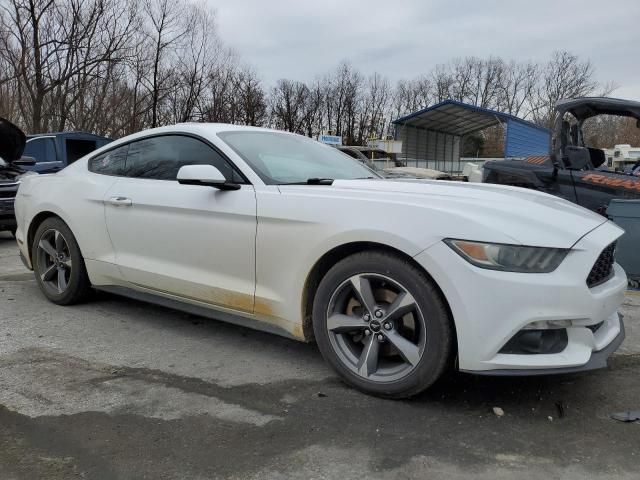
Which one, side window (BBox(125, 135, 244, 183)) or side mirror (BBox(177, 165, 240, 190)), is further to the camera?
side window (BBox(125, 135, 244, 183))

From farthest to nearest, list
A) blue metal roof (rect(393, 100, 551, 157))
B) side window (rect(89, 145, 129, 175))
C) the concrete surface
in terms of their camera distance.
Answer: blue metal roof (rect(393, 100, 551, 157)) < side window (rect(89, 145, 129, 175)) < the concrete surface

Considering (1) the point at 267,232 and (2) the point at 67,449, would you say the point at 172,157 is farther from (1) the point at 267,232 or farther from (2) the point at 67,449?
(2) the point at 67,449

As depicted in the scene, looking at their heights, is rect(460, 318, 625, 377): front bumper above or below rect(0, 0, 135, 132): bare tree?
below

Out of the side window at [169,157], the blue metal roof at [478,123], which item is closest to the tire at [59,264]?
the side window at [169,157]

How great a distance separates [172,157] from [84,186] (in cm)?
93

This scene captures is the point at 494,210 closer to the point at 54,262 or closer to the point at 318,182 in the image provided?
the point at 318,182

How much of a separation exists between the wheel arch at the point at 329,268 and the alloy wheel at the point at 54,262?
234 cm

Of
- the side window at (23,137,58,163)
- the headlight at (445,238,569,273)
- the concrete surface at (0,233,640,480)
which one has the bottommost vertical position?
the concrete surface at (0,233,640,480)

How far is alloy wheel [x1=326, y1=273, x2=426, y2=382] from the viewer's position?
2.70m

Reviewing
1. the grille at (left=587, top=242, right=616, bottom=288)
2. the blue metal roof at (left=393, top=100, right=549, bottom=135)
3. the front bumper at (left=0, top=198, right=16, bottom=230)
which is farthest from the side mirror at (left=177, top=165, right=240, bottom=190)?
the blue metal roof at (left=393, top=100, right=549, bottom=135)

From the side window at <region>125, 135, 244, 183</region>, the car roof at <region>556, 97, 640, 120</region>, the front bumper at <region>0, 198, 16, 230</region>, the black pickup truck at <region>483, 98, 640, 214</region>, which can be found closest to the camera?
the side window at <region>125, 135, 244, 183</region>

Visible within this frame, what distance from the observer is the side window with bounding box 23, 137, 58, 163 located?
1323 cm

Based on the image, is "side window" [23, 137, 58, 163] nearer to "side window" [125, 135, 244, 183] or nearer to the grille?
"side window" [125, 135, 244, 183]

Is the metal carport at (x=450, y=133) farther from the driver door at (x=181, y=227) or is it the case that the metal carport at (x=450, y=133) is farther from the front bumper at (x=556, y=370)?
the front bumper at (x=556, y=370)
